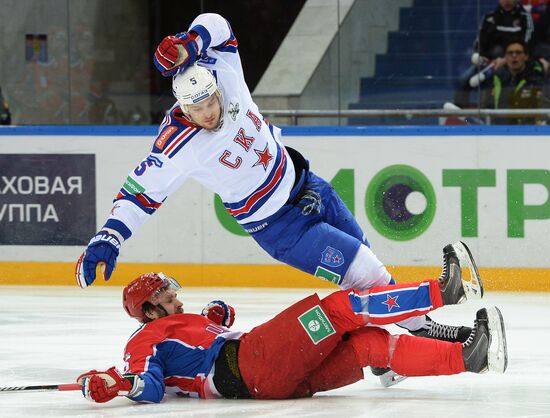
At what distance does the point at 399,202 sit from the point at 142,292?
4.15 m

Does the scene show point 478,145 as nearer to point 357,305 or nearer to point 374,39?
point 374,39

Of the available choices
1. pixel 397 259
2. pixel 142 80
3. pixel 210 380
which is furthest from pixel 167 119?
pixel 142 80

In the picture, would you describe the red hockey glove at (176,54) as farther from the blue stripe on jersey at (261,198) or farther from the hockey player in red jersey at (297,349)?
the hockey player in red jersey at (297,349)

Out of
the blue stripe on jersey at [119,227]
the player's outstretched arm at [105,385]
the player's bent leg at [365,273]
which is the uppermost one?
the blue stripe on jersey at [119,227]

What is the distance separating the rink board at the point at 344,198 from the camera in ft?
26.9

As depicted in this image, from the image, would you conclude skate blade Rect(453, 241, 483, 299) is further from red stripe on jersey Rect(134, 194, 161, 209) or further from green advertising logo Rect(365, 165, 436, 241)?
green advertising logo Rect(365, 165, 436, 241)

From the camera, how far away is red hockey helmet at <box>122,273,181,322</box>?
4.45 metres

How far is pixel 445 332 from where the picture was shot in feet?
16.4

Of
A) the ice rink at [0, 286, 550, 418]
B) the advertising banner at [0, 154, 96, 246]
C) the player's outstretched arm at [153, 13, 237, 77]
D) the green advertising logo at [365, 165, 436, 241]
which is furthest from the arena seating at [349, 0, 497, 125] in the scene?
the player's outstretched arm at [153, 13, 237, 77]

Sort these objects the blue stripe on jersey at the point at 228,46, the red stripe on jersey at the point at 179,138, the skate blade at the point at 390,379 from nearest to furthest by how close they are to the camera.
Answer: the red stripe on jersey at the point at 179,138 → the skate blade at the point at 390,379 → the blue stripe on jersey at the point at 228,46

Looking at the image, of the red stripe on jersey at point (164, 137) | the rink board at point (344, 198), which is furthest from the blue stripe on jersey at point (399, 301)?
the rink board at point (344, 198)

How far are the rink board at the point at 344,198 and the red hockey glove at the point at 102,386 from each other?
4.26 meters

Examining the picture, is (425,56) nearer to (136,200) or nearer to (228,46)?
(228,46)

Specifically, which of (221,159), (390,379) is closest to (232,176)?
(221,159)
